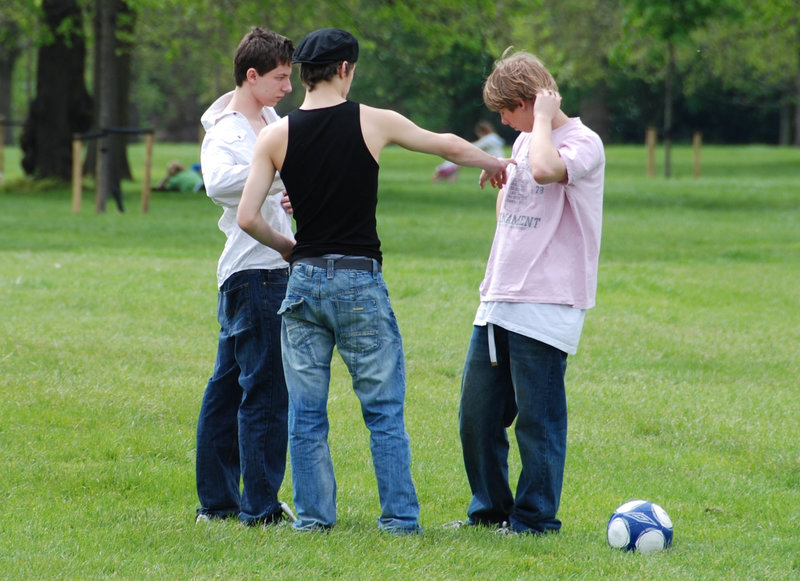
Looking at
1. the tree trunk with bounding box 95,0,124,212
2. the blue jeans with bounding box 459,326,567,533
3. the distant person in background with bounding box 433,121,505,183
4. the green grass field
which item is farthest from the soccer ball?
the distant person in background with bounding box 433,121,505,183

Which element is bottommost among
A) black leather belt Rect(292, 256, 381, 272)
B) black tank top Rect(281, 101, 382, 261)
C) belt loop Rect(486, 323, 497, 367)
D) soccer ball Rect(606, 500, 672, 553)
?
soccer ball Rect(606, 500, 672, 553)

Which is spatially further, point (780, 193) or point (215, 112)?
point (780, 193)

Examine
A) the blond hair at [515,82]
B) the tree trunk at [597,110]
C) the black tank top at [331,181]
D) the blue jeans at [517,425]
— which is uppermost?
the tree trunk at [597,110]

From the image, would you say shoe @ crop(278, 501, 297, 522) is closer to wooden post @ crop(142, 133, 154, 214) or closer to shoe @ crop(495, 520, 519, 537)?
shoe @ crop(495, 520, 519, 537)

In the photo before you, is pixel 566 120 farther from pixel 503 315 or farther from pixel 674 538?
pixel 674 538

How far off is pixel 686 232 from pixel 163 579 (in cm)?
1479

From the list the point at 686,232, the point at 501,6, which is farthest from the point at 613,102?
the point at 686,232

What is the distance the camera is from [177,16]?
2961 centimetres

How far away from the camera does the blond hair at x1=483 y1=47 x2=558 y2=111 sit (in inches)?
170

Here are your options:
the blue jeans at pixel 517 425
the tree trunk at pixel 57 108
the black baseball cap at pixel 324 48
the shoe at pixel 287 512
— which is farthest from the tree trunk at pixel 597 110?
the black baseball cap at pixel 324 48

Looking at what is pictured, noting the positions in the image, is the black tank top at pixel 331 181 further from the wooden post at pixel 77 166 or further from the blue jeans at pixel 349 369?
the wooden post at pixel 77 166

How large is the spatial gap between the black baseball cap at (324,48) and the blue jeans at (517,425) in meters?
1.18

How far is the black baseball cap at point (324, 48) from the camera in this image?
4.05m

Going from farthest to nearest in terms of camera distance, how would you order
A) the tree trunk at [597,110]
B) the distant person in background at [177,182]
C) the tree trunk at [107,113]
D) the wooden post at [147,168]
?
the tree trunk at [597,110] → the distant person in background at [177,182] → the tree trunk at [107,113] → the wooden post at [147,168]
